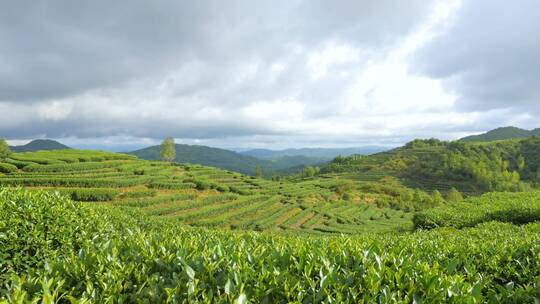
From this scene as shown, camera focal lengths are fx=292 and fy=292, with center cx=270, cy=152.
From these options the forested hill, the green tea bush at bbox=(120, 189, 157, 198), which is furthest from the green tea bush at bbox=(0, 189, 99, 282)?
the forested hill

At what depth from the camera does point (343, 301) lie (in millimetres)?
3242

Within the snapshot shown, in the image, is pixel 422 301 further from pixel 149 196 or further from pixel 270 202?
pixel 270 202

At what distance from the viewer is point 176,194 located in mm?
46344

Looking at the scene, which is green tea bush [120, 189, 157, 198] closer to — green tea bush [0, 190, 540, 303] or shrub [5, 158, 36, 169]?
shrub [5, 158, 36, 169]

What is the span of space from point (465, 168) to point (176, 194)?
137m

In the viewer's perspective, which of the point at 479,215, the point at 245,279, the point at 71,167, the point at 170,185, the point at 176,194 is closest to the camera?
the point at 245,279

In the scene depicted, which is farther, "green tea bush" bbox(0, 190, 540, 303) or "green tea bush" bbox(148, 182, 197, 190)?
"green tea bush" bbox(148, 182, 197, 190)

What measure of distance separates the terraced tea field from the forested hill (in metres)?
79.9

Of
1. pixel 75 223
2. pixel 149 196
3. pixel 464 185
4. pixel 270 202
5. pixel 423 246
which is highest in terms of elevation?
pixel 75 223

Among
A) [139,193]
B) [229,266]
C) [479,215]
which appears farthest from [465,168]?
[229,266]

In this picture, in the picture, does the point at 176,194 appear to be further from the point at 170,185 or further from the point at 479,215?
the point at 479,215

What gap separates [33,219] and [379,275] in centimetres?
710

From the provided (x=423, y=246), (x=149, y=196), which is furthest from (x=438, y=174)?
(x=423, y=246)

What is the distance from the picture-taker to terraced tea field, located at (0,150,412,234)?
37.4m
